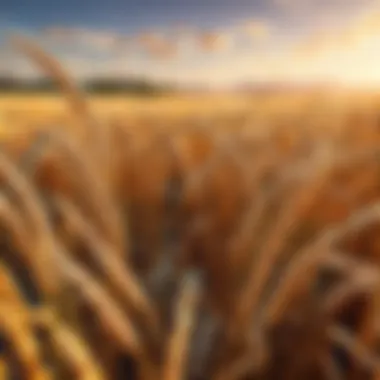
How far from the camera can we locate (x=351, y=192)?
0.55m

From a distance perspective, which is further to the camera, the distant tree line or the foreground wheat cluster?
the distant tree line

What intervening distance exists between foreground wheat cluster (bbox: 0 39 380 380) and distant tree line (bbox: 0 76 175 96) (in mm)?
40

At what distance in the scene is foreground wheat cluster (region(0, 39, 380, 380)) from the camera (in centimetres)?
43

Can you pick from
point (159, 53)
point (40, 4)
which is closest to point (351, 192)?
point (159, 53)

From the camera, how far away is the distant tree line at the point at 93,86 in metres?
0.57

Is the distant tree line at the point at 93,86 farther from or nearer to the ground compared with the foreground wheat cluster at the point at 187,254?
farther from the ground

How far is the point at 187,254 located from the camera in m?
0.52

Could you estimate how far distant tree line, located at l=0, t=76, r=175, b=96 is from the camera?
571 mm

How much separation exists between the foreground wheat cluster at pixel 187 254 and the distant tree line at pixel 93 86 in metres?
0.04

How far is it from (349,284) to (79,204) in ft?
0.69

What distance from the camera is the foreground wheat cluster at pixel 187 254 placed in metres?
0.43

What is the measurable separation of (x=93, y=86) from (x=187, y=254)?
18 centimetres

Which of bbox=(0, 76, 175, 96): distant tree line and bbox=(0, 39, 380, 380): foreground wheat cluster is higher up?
bbox=(0, 76, 175, 96): distant tree line

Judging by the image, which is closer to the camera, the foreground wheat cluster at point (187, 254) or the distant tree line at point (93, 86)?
the foreground wheat cluster at point (187, 254)
